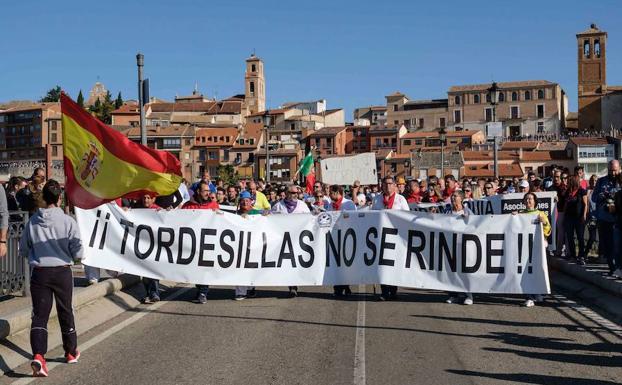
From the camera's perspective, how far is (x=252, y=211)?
11.9m

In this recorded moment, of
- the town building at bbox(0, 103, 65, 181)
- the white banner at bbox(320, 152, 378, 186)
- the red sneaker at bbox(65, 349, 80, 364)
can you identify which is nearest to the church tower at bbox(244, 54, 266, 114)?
the town building at bbox(0, 103, 65, 181)

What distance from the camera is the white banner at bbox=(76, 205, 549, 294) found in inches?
439

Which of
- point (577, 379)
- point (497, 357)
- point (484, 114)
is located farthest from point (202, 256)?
point (484, 114)

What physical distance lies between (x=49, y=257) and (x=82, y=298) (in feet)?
10.1

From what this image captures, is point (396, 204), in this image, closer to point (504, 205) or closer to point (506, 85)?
point (504, 205)

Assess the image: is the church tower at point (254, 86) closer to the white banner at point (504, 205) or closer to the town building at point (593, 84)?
the town building at point (593, 84)

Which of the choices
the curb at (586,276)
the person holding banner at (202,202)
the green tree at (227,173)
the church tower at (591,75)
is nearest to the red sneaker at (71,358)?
the person holding banner at (202,202)

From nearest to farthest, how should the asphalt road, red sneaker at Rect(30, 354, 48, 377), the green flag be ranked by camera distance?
1. red sneaker at Rect(30, 354, 48, 377)
2. the asphalt road
3. the green flag

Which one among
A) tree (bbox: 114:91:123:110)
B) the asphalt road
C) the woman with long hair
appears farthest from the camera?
tree (bbox: 114:91:123:110)

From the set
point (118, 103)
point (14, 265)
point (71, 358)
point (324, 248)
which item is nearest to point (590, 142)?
point (118, 103)

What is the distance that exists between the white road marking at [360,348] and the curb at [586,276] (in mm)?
3756

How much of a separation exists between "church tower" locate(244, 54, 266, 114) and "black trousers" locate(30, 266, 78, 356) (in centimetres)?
15006

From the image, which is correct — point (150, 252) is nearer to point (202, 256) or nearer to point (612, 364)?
point (202, 256)

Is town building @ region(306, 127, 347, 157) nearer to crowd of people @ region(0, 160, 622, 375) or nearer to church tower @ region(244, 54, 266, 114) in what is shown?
church tower @ region(244, 54, 266, 114)
